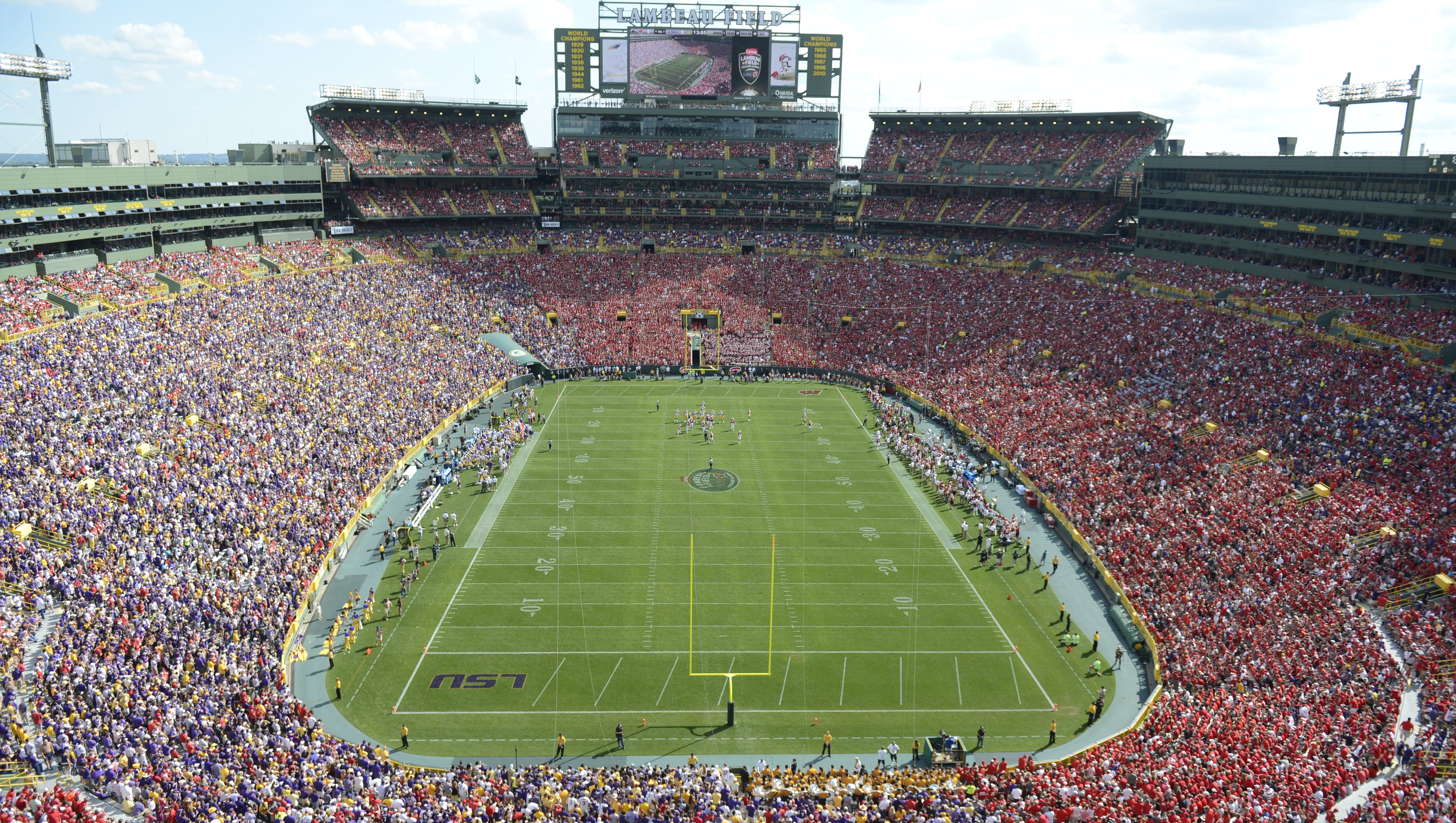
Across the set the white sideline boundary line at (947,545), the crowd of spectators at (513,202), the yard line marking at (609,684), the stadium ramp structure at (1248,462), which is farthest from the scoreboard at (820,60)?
the yard line marking at (609,684)

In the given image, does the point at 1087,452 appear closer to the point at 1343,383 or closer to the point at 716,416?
the point at 1343,383

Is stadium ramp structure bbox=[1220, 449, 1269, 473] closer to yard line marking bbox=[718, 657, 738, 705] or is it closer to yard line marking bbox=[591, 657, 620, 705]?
yard line marking bbox=[718, 657, 738, 705]

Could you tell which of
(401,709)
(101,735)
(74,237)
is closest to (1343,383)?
(401,709)

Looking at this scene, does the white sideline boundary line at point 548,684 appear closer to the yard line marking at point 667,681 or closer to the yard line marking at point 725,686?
the yard line marking at point 667,681

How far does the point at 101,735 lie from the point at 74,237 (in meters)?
35.7

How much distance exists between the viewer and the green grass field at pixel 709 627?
68.1 feet

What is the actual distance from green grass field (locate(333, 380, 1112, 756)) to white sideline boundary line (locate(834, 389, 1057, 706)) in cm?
9

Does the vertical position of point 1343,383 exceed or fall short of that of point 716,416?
it exceeds it

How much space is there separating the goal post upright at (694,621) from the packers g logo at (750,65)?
156 ft

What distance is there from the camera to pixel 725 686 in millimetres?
22062

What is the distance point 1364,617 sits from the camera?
848 inches

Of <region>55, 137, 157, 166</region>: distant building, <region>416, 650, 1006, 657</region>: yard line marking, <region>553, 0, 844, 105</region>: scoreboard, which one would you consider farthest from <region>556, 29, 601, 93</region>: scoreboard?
<region>416, 650, 1006, 657</region>: yard line marking

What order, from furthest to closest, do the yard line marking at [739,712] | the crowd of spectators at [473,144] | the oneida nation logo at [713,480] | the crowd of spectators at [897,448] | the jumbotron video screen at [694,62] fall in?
the crowd of spectators at [473,144], the jumbotron video screen at [694,62], the oneida nation logo at [713,480], the yard line marking at [739,712], the crowd of spectators at [897,448]

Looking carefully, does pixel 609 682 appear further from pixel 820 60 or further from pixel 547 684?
pixel 820 60
